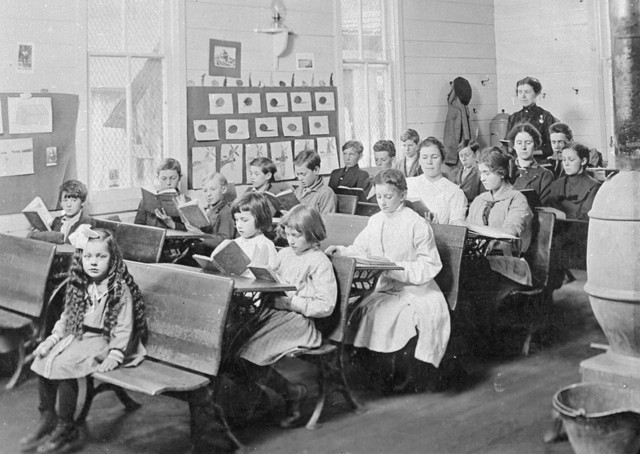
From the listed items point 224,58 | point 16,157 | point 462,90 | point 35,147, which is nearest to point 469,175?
point 462,90

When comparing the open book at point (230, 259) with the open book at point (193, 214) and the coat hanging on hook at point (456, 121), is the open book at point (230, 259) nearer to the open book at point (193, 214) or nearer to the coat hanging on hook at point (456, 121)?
the open book at point (193, 214)

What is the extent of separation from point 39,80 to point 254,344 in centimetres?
284

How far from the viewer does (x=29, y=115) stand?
5387 mm

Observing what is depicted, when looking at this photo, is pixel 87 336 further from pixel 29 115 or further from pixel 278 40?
pixel 278 40

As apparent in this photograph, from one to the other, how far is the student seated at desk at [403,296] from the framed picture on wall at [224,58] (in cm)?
255

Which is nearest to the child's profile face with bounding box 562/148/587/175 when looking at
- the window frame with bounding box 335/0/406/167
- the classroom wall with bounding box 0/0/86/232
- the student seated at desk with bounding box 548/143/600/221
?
the student seated at desk with bounding box 548/143/600/221

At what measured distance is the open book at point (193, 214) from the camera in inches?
196

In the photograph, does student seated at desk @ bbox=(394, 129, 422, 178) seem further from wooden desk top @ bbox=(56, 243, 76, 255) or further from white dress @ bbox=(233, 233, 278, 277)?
wooden desk top @ bbox=(56, 243, 76, 255)

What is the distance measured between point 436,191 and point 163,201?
1861 millimetres

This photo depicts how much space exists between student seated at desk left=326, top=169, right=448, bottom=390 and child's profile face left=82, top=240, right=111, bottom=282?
3.76ft

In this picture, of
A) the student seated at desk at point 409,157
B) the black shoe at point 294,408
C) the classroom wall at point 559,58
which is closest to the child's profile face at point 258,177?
the student seated at desk at point 409,157

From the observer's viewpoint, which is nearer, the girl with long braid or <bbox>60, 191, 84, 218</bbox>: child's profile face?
the girl with long braid

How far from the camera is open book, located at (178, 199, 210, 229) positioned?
16.4 feet

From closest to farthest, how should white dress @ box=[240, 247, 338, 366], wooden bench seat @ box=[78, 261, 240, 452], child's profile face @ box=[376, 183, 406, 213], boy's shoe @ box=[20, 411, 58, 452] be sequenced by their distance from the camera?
wooden bench seat @ box=[78, 261, 240, 452]
boy's shoe @ box=[20, 411, 58, 452]
white dress @ box=[240, 247, 338, 366]
child's profile face @ box=[376, 183, 406, 213]
